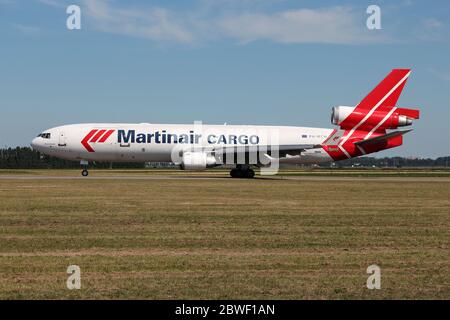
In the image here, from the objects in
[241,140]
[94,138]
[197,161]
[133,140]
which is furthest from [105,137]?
[241,140]

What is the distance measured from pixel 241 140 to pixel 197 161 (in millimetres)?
5990

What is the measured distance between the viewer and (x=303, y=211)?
60.3 feet

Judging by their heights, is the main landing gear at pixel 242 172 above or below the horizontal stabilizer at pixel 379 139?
below

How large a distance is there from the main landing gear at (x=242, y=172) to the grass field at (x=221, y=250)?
26.7m

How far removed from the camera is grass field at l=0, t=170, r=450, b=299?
8.15m

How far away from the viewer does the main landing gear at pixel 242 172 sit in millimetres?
46469

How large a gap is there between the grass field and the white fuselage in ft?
83.2

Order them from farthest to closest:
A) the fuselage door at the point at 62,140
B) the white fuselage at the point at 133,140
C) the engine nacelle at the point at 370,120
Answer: the engine nacelle at the point at 370,120
the fuselage door at the point at 62,140
the white fuselage at the point at 133,140

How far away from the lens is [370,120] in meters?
48.8

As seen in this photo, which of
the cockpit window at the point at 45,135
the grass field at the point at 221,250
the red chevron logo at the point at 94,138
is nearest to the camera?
the grass field at the point at 221,250

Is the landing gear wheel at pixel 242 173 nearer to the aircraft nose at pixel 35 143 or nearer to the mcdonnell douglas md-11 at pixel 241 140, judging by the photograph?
the mcdonnell douglas md-11 at pixel 241 140

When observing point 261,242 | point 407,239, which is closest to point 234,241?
point 261,242

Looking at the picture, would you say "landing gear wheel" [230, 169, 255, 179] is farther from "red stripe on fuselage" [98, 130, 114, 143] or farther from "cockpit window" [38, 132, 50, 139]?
"cockpit window" [38, 132, 50, 139]

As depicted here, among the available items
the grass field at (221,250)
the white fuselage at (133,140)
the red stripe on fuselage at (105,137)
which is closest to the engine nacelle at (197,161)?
the white fuselage at (133,140)
